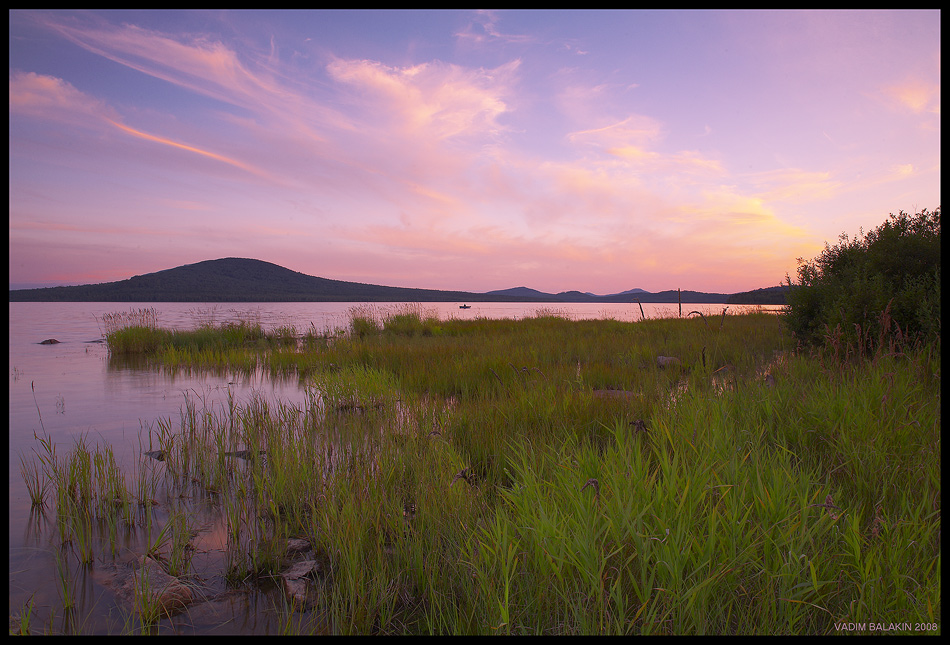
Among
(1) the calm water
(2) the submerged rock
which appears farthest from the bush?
(1) the calm water

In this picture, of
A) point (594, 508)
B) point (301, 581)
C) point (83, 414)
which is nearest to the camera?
point (594, 508)

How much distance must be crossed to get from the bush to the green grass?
1563 millimetres

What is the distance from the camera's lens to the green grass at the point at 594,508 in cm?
188

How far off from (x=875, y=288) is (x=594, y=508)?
7.78 meters

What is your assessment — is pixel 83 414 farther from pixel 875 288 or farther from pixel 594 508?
pixel 875 288

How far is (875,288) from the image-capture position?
278 inches

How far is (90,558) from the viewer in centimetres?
290

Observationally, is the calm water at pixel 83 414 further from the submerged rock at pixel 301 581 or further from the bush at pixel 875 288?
the bush at pixel 875 288

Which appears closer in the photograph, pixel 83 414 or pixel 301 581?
pixel 301 581

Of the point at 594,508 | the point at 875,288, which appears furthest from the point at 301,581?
the point at 875,288

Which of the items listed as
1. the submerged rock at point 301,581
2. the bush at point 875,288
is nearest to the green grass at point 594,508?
the submerged rock at point 301,581

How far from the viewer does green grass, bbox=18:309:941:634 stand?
1.88m

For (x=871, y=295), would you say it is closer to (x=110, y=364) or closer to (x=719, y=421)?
(x=719, y=421)

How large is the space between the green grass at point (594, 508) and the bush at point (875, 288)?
61.5 inches
